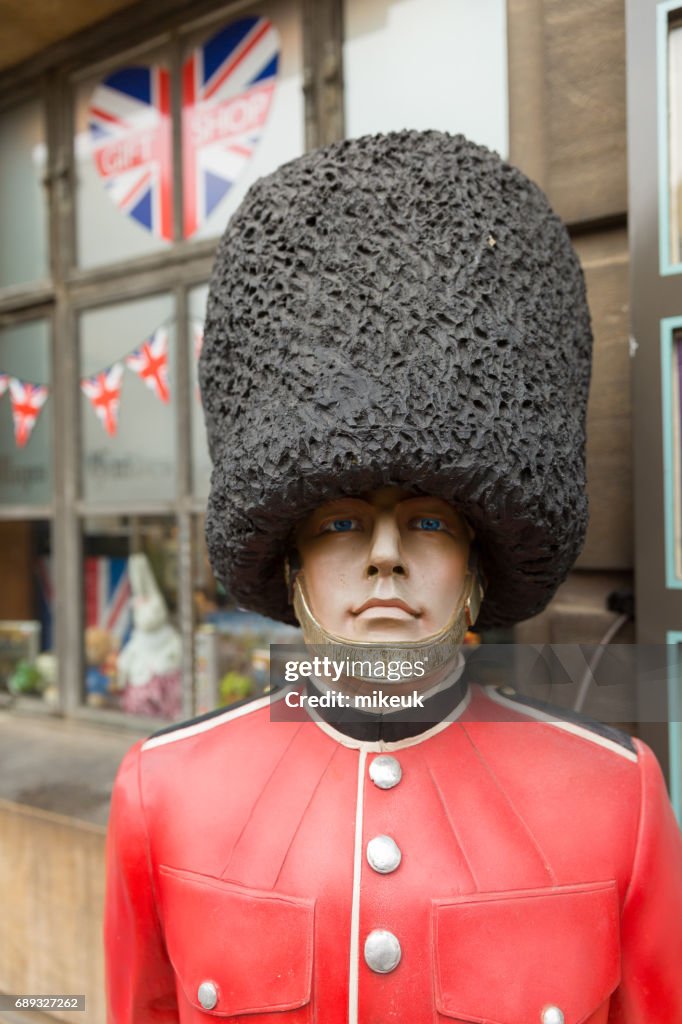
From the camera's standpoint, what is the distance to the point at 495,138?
222cm

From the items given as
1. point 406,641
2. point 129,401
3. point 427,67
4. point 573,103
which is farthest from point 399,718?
point 129,401

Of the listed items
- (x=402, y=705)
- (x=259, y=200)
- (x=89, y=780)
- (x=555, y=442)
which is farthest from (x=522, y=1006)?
(x=89, y=780)

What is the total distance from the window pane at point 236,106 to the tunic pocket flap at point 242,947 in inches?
87.2

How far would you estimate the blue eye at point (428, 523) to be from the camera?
3.81 feet

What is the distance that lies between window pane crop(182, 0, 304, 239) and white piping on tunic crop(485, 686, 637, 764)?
200cm

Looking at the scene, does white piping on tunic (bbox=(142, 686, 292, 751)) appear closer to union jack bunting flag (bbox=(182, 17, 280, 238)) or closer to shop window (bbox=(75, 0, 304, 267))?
shop window (bbox=(75, 0, 304, 267))

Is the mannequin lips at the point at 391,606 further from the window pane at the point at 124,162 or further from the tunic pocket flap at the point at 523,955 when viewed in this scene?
the window pane at the point at 124,162

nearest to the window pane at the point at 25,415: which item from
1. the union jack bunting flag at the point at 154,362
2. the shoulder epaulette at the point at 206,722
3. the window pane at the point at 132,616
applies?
the window pane at the point at 132,616

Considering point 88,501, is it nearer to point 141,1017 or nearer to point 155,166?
point 155,166

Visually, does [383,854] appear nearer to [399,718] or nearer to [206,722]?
[399,718]

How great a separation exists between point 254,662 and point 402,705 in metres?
1.74

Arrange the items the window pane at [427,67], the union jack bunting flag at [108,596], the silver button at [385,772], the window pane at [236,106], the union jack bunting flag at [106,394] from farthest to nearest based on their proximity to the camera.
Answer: the union jack bunting flag at [108,596] → the union jack bunting flag at [106,394] → the window pane at [236,106] → the window pane at [427,67] → the silver button at [385,772]

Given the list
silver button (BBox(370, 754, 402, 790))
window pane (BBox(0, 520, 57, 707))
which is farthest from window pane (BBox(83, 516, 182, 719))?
silver button (BBox(370, 754, 402, 790))

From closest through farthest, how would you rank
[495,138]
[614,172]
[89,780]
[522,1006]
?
[522,1006] < [614,172] < [495,138] < [89,780]
